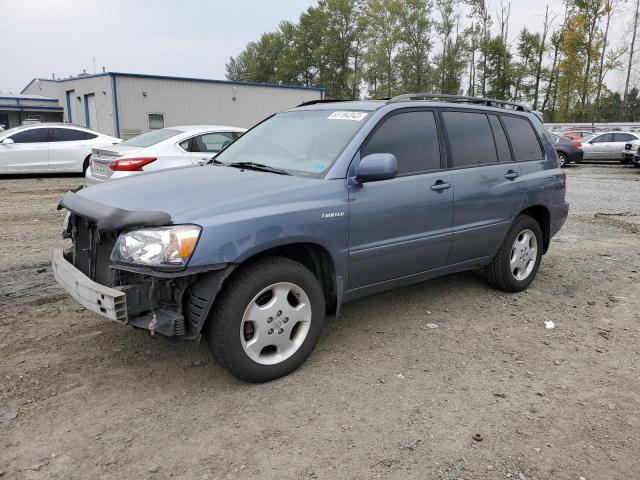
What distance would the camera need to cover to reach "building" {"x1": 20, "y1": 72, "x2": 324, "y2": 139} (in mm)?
24453

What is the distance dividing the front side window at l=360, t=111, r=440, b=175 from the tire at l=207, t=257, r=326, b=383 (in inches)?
43.8

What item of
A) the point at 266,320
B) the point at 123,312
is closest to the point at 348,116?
the point at 266,320

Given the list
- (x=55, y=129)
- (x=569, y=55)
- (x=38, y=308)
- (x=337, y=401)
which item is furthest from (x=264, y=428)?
(x=569, y=55)

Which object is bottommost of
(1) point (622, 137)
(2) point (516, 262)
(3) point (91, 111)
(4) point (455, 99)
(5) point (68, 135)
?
(2) point (516, 262)

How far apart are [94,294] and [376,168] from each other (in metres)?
1.91

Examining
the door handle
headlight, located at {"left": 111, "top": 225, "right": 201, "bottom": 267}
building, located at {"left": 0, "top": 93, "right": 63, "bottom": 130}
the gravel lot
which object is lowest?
the gravel lot

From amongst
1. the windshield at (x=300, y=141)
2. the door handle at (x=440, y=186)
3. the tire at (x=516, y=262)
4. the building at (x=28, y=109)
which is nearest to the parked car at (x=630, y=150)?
the tire at (x=516, y=262)

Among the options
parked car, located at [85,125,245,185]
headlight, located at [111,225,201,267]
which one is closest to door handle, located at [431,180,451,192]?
headlight, located at [111,225,201,267]

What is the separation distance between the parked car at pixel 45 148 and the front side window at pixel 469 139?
453 inches

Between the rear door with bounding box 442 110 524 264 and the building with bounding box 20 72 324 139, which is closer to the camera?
the rear door with bounding box 442 110 524 264

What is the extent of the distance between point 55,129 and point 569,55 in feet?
123

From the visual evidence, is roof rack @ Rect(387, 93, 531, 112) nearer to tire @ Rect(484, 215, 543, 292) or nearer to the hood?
tire @ Rect(484, 215, 543, 292)

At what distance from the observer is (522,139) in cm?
536

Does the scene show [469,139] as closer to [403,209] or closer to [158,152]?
[403,209]
